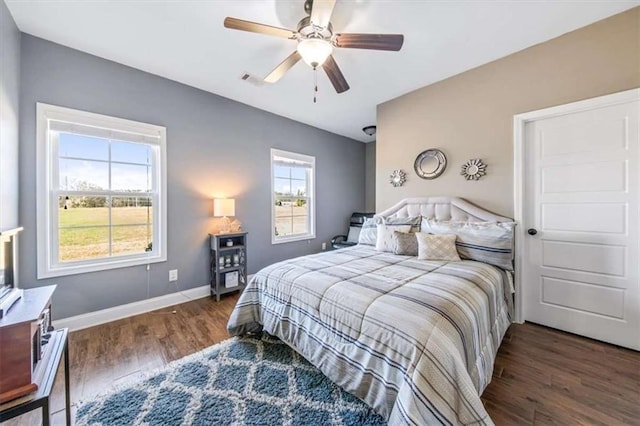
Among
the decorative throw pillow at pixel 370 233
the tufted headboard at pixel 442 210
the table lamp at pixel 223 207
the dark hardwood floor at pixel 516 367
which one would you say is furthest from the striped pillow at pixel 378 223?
the table lamp at pixel 223 207

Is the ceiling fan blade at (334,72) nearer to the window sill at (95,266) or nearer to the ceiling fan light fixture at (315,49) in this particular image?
the ceiling fan light fixture at (315,49)

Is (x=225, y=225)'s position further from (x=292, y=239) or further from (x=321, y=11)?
(x=321, y=11)

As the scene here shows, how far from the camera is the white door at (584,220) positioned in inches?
82.8

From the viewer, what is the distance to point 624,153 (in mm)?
2107

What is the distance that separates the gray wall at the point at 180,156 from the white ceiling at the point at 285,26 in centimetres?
22

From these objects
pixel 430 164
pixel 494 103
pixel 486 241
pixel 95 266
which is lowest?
pixel 95 266

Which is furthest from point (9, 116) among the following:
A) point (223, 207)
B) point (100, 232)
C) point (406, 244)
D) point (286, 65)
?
point (406, 244)

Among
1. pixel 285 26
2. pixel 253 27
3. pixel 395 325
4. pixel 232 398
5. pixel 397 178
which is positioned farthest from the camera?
pixel 397 178

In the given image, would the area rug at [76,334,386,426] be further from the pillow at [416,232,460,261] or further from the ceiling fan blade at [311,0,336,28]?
the ceiling fan blade at [311,0,336,28]

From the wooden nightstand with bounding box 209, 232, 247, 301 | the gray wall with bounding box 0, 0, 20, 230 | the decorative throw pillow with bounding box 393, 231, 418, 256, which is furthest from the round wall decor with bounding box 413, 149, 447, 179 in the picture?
the gray wall with bounding box 0, 0, 20, 230

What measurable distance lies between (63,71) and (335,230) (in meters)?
4.25

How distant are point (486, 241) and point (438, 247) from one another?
426 mm

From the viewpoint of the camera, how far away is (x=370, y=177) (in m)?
5.71

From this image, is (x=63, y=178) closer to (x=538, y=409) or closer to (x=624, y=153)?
(x=538, y=409)
